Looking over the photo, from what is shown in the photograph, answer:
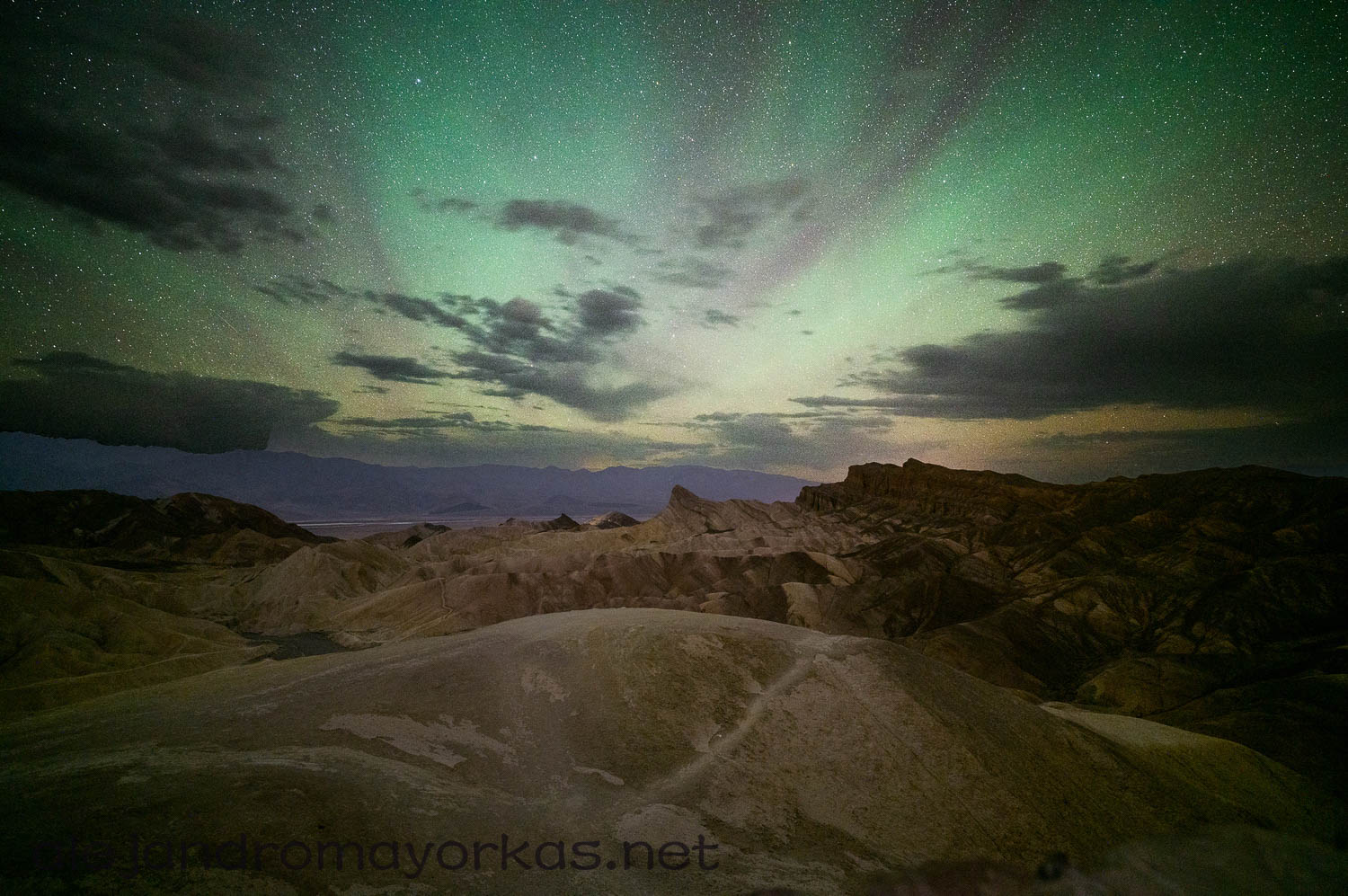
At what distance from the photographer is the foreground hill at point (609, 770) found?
844 centimetres

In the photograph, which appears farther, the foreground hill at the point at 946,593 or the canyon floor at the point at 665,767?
the foreground hill at the point at 946,593

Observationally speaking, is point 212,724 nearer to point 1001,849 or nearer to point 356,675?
point 356,675

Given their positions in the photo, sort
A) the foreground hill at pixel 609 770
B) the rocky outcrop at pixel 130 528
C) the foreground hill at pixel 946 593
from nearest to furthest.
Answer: the foreground hill at pixel 609 770
the foreground hill at pixel 946 593
the rocky outcrop at pixel 130 528

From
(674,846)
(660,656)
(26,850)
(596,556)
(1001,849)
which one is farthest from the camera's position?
(596,556)

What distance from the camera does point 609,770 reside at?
12.4m

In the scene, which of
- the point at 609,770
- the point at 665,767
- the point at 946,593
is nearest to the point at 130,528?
the point at 609,770

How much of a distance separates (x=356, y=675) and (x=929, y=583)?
62.2m

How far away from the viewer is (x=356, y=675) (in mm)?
15055

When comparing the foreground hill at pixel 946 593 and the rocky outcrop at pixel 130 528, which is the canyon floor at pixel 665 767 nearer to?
the foreground hill at pixel 946 593

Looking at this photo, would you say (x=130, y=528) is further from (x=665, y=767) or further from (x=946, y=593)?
(x=946, y=593)

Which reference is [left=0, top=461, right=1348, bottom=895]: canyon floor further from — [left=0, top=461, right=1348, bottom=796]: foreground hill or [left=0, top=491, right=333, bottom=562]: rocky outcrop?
[left=0, top=491, right=333, bottom=562]: rocky outcrop

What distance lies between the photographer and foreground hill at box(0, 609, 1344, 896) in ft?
27.7

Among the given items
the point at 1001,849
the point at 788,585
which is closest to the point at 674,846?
the point at 1001,849

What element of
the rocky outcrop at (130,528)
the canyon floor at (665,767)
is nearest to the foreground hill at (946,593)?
the canyon floor at (665,767)
